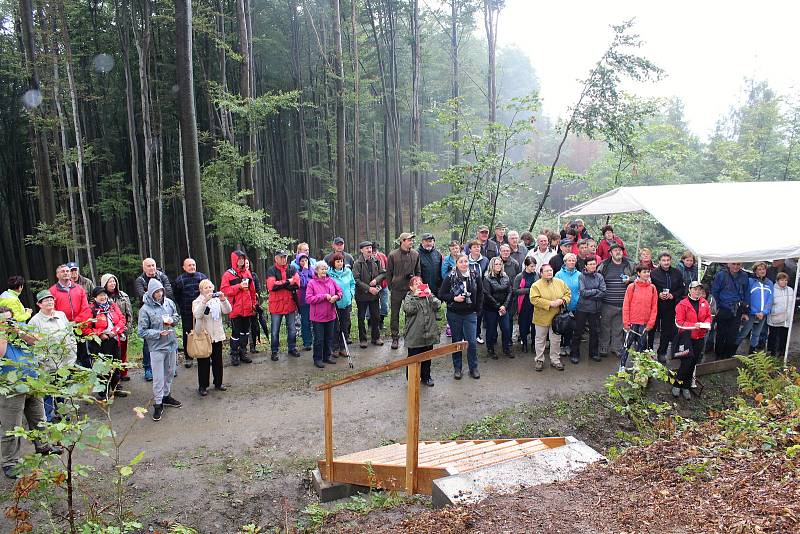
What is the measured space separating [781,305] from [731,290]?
0.89 metres

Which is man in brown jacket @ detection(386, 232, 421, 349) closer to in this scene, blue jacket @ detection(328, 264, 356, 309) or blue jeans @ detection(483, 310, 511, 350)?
blue jacket @ detection(328, 264, 356, 309)

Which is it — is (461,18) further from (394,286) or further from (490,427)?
(490,427)

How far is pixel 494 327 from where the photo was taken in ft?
26.7

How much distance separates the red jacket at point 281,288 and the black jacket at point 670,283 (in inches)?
229

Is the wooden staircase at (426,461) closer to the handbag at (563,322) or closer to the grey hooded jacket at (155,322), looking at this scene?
the grey hooded jacket at (155,322)

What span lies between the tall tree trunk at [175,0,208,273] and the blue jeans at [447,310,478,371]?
5.09 meters

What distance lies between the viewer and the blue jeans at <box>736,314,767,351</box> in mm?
7965

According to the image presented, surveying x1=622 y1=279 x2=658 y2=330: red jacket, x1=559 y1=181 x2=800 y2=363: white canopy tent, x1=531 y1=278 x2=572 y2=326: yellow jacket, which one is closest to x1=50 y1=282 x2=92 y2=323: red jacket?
x1=531 y1=278 x2=572 y2=326: yellow jacket

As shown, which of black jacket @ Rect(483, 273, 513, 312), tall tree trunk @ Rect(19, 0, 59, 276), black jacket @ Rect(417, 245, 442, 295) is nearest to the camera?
black jacket @ Rect(483, 273, 513, 312)

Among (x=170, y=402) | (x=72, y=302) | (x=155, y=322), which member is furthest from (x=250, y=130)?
(x=170, y=402)

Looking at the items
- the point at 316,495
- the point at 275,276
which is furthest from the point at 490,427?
the point at 275,276

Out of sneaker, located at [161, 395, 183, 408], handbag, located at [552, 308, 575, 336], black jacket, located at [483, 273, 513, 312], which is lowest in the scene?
sneaker, located at [161, 395, 183, 408]

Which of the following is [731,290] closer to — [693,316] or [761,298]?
[761,298]

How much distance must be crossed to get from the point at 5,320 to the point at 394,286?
18.6 ft
